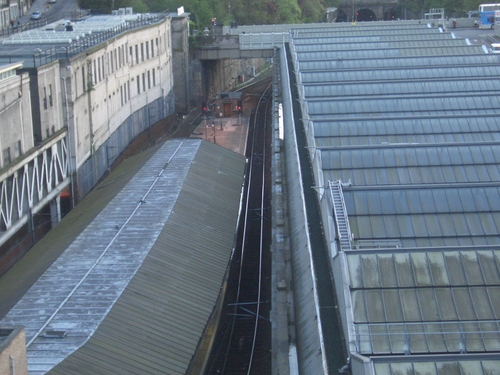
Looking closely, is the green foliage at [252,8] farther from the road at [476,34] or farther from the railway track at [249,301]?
the railway track at [249,301]

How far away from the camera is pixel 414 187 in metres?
20.4


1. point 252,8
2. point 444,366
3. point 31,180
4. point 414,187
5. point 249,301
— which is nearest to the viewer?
point 444,366

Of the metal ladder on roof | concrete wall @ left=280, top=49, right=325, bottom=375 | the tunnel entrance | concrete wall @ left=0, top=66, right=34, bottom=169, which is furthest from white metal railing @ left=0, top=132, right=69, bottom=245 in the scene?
the tunnel entrance

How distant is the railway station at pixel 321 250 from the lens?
48.9 feet

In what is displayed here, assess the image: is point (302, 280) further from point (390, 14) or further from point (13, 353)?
point (390, 14)

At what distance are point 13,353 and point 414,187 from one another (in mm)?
10285

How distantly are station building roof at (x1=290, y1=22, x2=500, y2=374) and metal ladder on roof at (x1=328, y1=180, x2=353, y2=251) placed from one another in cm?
25

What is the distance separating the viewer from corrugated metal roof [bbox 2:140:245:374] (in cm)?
1881

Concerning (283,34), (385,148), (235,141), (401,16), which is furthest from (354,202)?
(401,16)

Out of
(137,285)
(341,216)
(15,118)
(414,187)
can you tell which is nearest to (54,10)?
(15,118)

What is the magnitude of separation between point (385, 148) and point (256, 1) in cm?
6660

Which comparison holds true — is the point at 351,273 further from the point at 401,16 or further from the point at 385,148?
the point at 401,16

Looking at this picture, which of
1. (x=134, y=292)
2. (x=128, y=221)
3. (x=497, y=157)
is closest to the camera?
(x=134, y=292)

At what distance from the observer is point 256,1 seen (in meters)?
87.9
